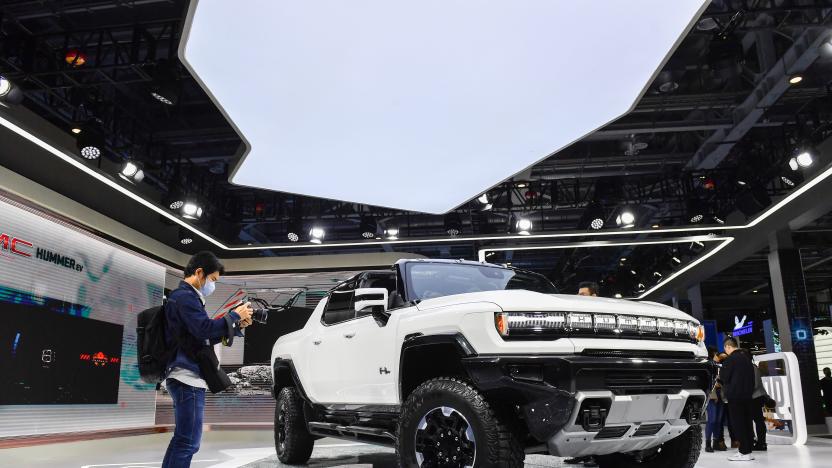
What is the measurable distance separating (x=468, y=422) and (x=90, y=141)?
8357 millimetres

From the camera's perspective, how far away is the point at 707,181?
13.1m

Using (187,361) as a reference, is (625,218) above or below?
above

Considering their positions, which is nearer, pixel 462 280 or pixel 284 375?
pixel 462 280

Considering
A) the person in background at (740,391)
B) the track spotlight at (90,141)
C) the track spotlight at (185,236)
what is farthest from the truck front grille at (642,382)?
the track spotlight at (185,236)

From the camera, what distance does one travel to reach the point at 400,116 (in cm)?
749

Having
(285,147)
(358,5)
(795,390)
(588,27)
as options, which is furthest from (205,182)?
(795,390)

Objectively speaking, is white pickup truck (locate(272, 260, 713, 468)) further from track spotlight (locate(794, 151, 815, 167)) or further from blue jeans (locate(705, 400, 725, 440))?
track spotlight (locate(794, 151, 815, 167))

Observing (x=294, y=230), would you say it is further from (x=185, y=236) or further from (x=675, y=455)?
(x=675, y=455)

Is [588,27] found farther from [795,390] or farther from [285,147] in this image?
[795,390]

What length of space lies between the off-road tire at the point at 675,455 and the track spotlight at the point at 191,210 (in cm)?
956

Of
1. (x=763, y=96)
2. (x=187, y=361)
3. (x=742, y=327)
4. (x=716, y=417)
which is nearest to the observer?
(x=187, y=361)

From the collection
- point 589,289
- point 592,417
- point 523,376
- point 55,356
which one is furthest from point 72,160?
point 592,417

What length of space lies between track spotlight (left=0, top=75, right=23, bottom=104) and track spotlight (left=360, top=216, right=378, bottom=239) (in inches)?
276

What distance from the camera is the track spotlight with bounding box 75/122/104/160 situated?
9.55m
